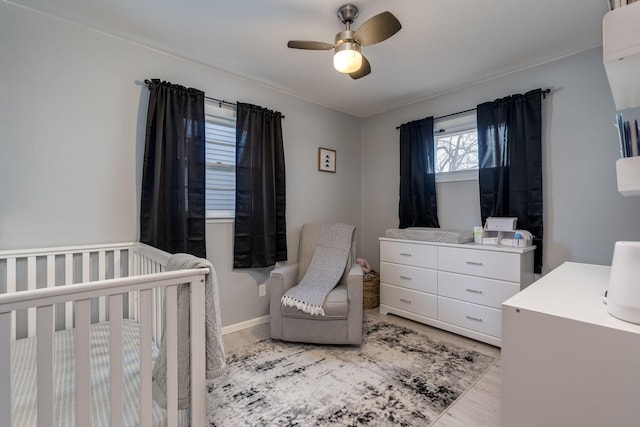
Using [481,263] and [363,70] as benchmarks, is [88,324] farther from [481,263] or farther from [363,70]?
[481,263]

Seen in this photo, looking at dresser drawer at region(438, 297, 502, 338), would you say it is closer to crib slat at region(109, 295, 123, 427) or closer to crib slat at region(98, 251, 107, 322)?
crib slat at region(109, 295, 123, 427)

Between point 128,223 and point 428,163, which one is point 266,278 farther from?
point 428,163

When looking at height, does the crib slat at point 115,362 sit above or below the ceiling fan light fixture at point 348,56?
below

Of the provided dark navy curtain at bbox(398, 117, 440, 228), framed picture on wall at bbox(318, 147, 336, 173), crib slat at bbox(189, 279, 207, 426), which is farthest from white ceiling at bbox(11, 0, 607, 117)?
crib slat at bbox(189, 279, 207, 426)

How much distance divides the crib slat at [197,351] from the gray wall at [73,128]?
1.37m

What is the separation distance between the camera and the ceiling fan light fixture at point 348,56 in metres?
1.77

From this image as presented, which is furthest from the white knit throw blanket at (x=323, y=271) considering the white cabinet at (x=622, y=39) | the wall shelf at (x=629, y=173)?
the white cabinet at (x=622, y=39)

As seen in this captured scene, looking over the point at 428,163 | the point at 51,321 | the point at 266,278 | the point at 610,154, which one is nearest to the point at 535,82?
the point at 610,154

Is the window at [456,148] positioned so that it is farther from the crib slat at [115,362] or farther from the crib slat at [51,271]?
the crib slat at [51,271]

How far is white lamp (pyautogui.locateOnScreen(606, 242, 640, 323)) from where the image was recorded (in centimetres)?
84

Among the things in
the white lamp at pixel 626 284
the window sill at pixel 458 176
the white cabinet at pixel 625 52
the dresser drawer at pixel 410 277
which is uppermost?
the white cabinet at pixel 625 52

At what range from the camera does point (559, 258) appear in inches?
94.3

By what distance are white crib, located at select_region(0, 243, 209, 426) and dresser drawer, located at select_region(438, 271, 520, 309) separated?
2.19m

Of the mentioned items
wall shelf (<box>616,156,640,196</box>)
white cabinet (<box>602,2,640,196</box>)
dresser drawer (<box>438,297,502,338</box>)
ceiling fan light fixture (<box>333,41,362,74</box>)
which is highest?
ceiling fan light fixture (<box>333,41,362,74</box>)
